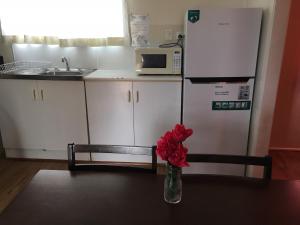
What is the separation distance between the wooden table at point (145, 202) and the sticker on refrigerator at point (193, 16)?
1413 millimetres

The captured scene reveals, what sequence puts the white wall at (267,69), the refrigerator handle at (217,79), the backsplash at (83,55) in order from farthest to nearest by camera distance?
the backsplash at (83,55), the refrigerator handle at (217,79), the white wall at (267,69)

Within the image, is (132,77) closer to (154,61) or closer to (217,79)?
(154,61)

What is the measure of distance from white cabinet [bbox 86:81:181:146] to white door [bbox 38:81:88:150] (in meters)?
0.09

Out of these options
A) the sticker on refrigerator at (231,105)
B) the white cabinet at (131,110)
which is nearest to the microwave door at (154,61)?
the white cabinet at (131,110)

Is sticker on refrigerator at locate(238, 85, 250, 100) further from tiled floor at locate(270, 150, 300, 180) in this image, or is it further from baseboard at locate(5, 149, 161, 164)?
baseboard at locate(5, 149, 161, 164)

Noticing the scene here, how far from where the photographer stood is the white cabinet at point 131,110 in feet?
8.11

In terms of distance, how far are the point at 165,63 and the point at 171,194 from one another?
168 centimetres

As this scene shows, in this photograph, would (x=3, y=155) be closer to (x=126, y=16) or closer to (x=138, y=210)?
(x=126, y=16)

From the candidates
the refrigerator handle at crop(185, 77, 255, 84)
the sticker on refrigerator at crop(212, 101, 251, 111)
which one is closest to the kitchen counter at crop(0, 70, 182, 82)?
the refrigerator handle at crop(185, 77, 255, 84)

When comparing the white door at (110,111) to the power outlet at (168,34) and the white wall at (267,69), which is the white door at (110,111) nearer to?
the power outlet at (168,34)

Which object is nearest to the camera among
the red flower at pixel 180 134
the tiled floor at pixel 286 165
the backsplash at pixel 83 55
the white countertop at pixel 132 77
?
the red flower at pixel 180 134

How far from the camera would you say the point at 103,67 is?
118 inches

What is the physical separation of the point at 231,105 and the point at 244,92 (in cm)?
16

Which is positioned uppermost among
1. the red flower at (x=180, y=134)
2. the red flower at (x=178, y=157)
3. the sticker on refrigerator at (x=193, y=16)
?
the sticker on refrigerator at (x=193, y=16)
